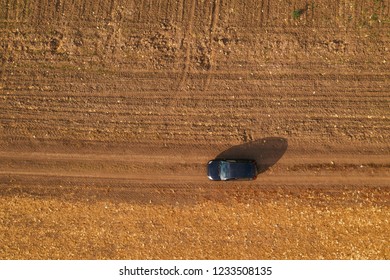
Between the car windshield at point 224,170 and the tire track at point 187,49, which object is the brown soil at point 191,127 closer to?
the tire track at point 187,49

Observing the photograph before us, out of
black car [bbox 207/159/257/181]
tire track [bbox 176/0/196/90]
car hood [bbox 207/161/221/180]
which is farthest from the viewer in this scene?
tire track [bbox 176/0/196/90]

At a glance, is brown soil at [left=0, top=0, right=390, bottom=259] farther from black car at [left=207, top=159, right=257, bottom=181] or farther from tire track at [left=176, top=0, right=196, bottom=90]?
black car at [left=207, top=159, right=257, bottom=181]

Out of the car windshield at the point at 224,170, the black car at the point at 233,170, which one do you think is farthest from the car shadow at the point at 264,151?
the car windshield at the point at 224,170

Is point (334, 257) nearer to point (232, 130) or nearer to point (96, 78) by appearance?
point (232, 130)

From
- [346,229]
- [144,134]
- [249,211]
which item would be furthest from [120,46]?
[346,229]

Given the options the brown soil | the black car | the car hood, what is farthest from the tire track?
the black car

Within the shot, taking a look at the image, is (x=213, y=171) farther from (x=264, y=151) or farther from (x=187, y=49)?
(x=187, y=49)
